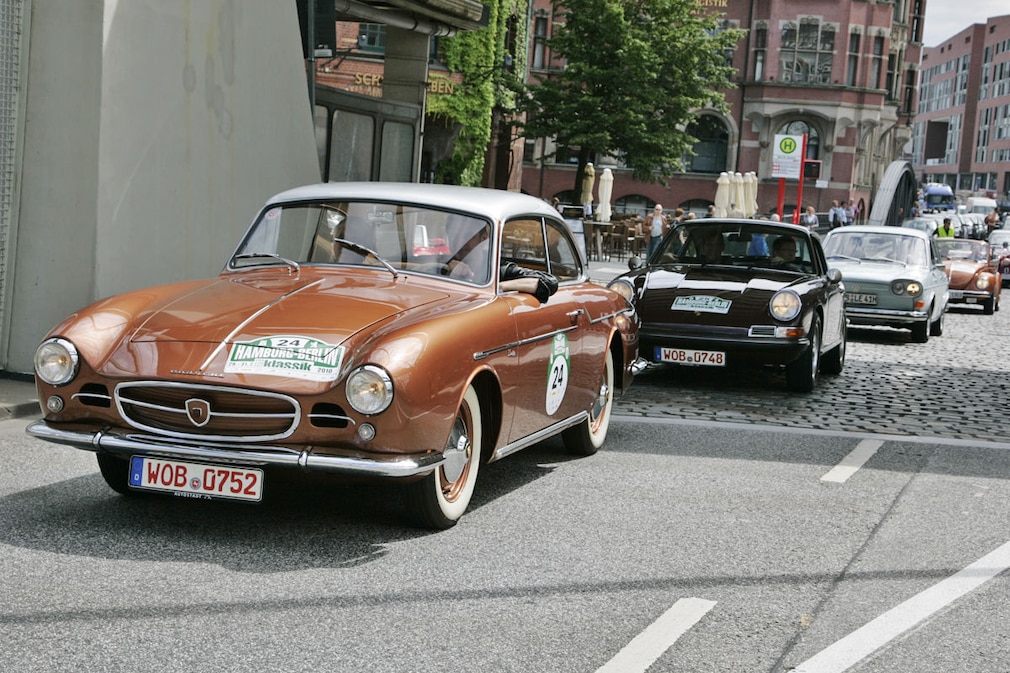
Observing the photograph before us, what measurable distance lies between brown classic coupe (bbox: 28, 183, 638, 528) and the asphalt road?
0.37 metres

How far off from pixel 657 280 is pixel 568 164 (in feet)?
184

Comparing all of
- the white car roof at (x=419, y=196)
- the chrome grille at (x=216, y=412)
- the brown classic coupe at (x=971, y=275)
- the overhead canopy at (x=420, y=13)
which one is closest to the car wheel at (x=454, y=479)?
the chrome grille at (x=216, y=412)

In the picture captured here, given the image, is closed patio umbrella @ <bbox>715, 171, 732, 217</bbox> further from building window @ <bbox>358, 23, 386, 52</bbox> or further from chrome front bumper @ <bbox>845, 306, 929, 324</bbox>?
chrome front bumper @ <bbox>845, 306, 929, 324</bbox>

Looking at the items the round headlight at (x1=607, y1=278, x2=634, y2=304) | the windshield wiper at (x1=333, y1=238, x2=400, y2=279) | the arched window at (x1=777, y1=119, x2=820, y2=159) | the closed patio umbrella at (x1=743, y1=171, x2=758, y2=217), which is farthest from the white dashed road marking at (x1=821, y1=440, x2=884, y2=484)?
the arched window at (x1=777, y1=119, x2=820, y2=159)

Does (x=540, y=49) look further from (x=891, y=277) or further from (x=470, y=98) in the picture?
(x=891, y=277)

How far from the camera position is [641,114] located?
44.8 m

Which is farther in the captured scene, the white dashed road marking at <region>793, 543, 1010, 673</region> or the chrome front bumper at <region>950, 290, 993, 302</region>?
the chrome front bumper at <region>950, 290, 993, 302</region>

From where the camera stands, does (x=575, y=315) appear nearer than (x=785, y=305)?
Yes

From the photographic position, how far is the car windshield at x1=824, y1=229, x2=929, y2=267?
66.4 feet

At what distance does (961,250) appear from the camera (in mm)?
28266

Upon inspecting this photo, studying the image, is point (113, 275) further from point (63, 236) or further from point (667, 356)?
point (667, 356)

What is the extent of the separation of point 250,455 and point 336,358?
53 centimetres

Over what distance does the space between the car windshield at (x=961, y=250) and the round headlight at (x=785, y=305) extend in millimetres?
16776

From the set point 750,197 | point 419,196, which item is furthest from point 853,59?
point 419,196
